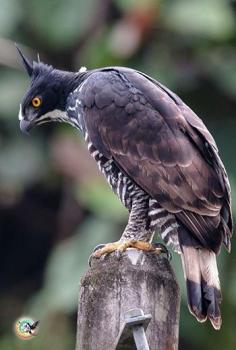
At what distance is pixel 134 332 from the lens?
4.38 meters

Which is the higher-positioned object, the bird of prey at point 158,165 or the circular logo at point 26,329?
the bird of prey at point 158,165

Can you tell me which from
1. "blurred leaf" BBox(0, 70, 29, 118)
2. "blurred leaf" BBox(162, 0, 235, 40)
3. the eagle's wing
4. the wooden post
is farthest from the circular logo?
"blurred leaf" BBox(0, 70, 29, 118)

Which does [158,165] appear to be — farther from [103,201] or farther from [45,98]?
[103,201]

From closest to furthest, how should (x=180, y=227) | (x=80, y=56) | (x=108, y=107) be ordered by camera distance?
(x=180, y=227)
(x=108, y=107)
(x=80, y=56)

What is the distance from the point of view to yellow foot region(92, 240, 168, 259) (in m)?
5.19

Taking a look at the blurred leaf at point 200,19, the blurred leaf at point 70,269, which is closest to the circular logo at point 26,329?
the blurred leaf at point 70,269

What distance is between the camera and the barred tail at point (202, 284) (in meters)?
5.14

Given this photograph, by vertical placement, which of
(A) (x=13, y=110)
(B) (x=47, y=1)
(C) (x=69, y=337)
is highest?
(B) (x=47, y=1)

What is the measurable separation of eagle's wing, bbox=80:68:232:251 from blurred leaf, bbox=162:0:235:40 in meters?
4.33

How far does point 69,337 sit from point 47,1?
2.85m

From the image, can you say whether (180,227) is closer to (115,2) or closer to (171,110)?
(171,110)

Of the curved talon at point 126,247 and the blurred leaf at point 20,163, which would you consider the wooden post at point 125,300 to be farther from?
the blurred leaf at point 20,163

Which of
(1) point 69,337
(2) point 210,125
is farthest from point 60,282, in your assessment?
(2) point 210,125

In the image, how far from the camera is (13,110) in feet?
37.3
